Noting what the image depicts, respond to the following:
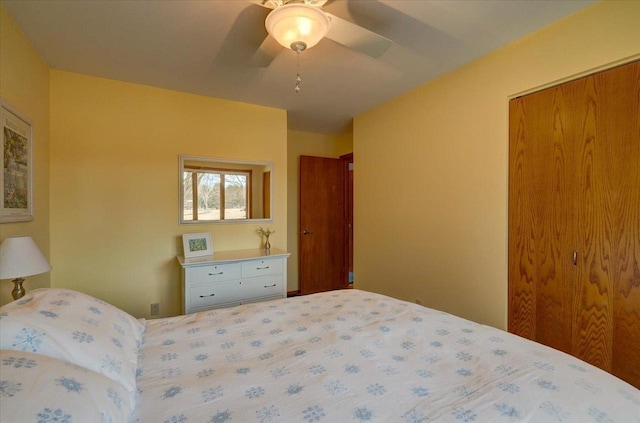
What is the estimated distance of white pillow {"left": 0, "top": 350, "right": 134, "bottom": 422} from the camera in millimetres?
593

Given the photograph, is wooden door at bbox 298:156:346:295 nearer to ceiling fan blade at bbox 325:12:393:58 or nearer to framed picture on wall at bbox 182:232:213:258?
framed picture on wall at bbox 182:232:213:258

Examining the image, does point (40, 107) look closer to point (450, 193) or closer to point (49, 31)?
point (49, 31)

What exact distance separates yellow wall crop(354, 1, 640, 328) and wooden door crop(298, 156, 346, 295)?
1011 mm

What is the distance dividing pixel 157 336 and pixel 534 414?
55.5 inches

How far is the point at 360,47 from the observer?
5.05 ft

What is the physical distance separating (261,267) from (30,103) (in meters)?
2.09

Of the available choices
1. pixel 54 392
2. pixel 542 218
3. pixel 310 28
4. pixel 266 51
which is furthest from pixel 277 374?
pixel 542 218

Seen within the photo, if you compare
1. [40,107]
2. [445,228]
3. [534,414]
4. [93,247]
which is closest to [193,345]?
[534,414]

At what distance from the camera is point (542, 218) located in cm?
185

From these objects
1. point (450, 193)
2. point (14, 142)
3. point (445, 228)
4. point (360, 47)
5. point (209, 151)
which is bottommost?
point (445, 228)

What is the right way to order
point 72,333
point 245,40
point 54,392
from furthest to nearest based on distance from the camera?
point 245,40
point 72,333
point 54,392

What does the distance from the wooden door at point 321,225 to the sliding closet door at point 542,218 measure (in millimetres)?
A: 2504

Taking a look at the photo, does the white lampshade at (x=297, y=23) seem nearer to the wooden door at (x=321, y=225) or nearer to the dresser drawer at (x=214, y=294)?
the dresser drawer at (x=214, y=294)

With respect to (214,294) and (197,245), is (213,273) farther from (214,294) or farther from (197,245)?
(197,245)
